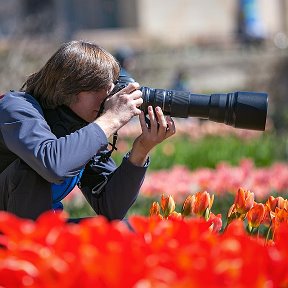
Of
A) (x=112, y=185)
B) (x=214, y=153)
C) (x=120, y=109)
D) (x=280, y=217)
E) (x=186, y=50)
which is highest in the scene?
(x=120, y=109)

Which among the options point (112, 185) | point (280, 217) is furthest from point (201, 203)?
point (112, 185)

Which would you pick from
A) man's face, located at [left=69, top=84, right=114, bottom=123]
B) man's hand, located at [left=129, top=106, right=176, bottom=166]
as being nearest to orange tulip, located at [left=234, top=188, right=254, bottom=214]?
man's hand, located at [left=129, top=106, right=176, bottom=166]

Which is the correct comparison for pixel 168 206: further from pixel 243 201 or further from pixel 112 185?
pixel 112 185

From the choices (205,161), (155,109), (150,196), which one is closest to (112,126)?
(155,109)

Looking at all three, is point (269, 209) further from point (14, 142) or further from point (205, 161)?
point (205, 161)

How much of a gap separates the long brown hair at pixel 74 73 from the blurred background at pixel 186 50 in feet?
8.79

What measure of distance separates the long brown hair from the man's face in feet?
0.05

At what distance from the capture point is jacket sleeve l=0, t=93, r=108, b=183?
2.65m

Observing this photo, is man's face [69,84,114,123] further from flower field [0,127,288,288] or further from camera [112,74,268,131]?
flower field [0,127,288,288]

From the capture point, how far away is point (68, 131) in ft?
10.1

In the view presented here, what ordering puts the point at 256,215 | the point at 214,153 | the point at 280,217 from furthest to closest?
the point at 214,153 → the point at 256,215 → the point at 280,217

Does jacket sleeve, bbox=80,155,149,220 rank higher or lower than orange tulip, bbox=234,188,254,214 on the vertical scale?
lower

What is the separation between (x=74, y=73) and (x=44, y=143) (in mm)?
343

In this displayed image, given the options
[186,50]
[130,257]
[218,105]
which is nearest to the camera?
[130,257]
